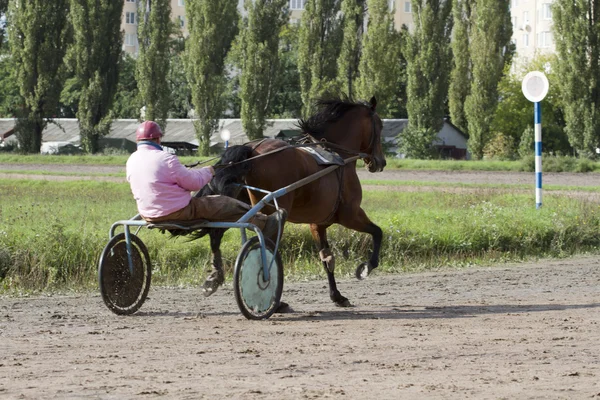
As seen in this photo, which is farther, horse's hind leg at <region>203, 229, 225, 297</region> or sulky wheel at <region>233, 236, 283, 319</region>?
horse's hind leg at <region>203, 229, 225, 297</region>

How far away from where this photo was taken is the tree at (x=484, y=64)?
54250 millimetres

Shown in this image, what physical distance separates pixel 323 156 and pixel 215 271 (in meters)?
1.68

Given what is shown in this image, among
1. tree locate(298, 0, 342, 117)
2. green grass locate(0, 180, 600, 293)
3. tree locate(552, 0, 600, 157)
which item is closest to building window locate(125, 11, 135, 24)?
tree locate(298, 0, 342, 117)

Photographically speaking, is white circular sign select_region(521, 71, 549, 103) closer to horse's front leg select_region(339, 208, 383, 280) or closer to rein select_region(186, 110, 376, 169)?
rein select_region(186, 110, 376, 169)

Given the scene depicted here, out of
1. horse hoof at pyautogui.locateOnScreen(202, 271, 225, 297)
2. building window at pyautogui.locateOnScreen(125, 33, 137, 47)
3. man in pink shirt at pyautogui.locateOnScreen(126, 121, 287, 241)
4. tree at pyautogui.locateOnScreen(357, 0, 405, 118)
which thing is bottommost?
horse hoof at pyautogui.locateOnScreen(202, 271, 225, 297)

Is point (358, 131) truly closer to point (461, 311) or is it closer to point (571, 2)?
point (461, 311)

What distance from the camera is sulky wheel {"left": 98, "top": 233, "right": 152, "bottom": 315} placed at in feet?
32.0

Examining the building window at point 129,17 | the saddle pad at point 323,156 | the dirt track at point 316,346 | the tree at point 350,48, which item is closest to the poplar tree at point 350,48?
the tree at point 350,48

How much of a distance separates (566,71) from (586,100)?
5.28 ft

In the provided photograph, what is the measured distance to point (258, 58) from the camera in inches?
2169

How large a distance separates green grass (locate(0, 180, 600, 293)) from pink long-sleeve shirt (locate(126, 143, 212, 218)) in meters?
1.00

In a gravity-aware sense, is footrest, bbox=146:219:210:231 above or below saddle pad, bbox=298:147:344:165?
below

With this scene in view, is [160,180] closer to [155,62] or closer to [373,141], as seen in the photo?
[373,141]

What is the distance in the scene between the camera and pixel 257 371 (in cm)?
710
